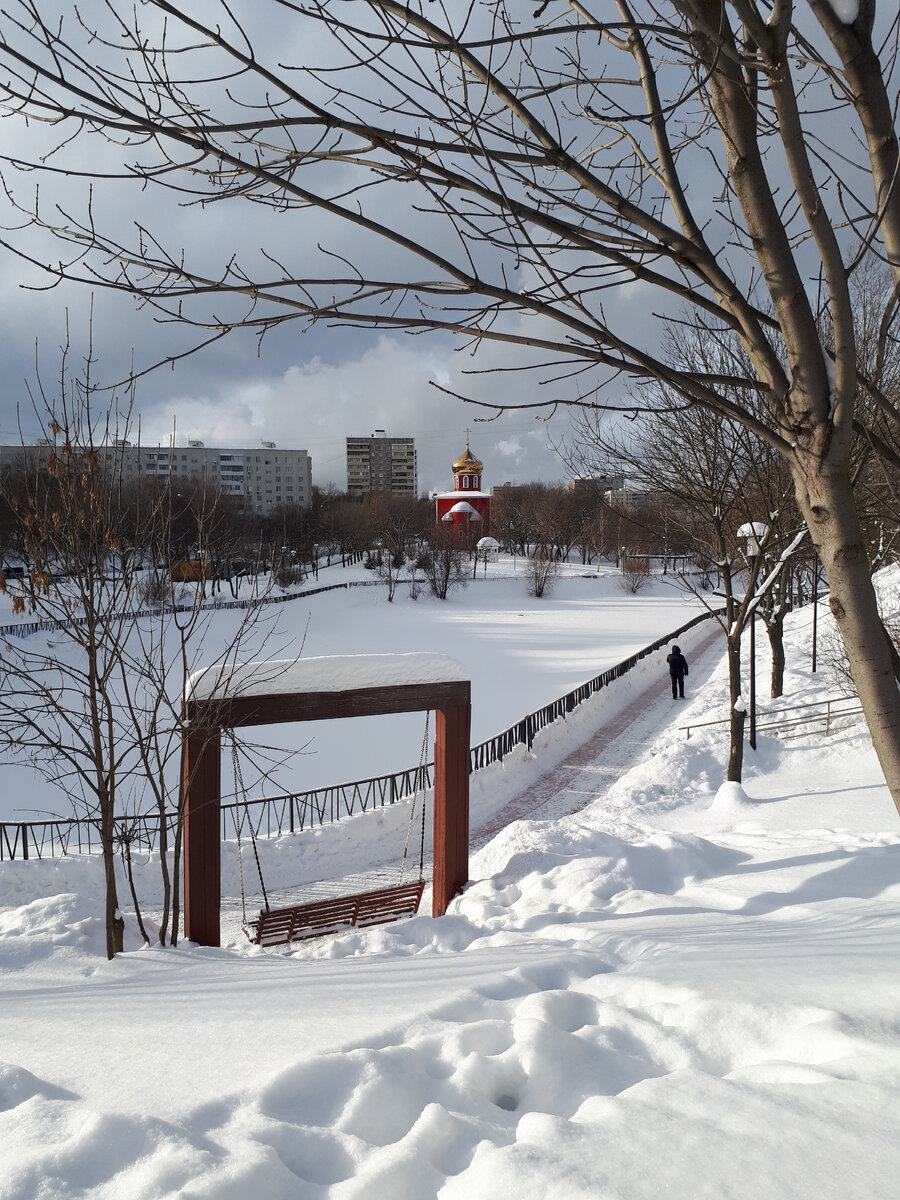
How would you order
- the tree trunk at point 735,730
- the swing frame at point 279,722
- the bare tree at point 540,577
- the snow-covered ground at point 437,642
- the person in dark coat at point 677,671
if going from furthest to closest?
1. the bare tree at point 540,577
2. the person in dark coat at point 677,671
3. the snow-covered ground at point 437,642
4. the tree trunk at point 735,730
5. the swing frame at point 279,722

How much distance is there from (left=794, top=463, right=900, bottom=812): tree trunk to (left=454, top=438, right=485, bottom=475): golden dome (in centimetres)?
7711

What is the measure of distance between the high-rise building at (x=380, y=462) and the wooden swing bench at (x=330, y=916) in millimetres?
155312

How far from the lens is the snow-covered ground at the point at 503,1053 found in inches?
76.0

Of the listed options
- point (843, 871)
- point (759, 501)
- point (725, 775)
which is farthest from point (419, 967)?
point (759, 501)

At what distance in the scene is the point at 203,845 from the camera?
6.61 meters

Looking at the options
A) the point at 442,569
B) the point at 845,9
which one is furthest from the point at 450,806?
the point at 442,569

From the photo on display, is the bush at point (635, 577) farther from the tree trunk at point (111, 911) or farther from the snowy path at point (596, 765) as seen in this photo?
the tree trunk at point (111, 911)

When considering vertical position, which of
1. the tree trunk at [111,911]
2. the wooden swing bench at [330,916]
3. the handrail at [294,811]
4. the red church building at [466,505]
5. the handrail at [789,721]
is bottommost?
the handrail at [294,811]

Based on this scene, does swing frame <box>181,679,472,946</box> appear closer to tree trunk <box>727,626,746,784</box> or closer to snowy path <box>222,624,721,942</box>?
snowy path <box>222,624,721,942</box>

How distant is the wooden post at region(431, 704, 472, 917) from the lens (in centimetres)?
769

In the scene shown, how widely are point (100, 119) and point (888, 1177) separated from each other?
3432 mm

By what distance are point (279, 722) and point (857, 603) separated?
233 inches

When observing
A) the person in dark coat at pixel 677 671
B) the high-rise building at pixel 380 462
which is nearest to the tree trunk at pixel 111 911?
the person in dark coat at pixel 677 671

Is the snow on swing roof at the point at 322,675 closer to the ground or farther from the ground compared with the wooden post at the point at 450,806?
farther from the ground
